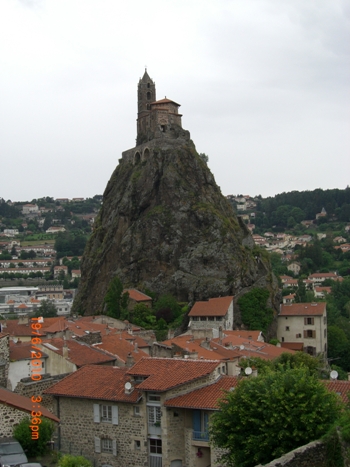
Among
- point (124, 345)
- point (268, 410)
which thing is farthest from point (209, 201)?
point (268, 410)

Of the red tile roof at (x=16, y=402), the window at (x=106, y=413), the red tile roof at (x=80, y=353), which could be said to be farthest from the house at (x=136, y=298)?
the red tile roof at (x=16, y=402)

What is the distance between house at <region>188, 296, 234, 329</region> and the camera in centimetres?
7261

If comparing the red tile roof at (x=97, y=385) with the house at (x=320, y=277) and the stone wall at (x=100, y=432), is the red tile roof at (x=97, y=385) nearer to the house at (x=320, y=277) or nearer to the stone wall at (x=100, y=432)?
the stone wall at (x=100, y=432)

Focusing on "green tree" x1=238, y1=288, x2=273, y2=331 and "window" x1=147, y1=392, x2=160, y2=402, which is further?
"green tree" x1=238, y1=288, x2=273, y2=331

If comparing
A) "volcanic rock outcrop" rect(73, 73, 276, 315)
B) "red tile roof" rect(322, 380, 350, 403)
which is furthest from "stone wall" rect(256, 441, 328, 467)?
"volcanic rock outcrop" rect(73, 73, 276, 315)

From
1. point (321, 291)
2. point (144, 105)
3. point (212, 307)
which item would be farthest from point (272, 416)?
point (321, 291)

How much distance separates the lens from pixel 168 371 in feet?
86.8

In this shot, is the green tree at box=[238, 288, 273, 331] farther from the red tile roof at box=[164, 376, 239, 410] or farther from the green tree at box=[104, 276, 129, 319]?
the red tile roof at box=[164, 376, 239, 410]

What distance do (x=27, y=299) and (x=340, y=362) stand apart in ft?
316

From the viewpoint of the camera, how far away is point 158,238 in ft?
287

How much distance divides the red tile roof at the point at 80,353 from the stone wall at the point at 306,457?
1936 cm

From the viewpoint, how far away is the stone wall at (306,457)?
1606 cm

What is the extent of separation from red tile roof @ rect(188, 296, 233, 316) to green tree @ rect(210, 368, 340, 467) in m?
50.8

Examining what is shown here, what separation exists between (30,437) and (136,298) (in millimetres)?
57351
